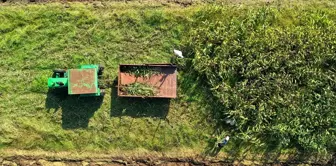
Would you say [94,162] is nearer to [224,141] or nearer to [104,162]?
[104,162]

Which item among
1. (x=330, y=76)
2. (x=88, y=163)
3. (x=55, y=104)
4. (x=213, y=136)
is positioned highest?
(x=330, y=76)

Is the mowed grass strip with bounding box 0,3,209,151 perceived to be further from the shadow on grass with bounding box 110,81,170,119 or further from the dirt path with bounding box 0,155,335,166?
the dirt path with bounding box 0,155,335,166

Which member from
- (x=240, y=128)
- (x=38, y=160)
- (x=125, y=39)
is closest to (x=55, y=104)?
(x=38, y=160)

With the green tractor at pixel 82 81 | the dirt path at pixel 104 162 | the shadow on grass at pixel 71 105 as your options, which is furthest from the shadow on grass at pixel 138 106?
the dirt path at pixel 104 162

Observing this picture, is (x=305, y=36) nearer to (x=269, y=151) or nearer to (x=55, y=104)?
(x=269, y=151)

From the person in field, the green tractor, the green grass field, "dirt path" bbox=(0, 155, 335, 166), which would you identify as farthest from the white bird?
"dirt path" bbox=(0, 155, 335, 166)

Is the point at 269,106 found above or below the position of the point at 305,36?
below
